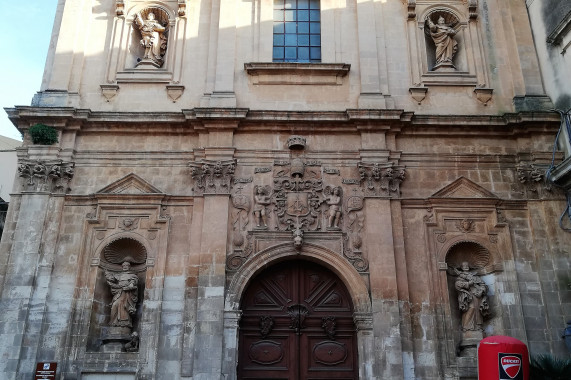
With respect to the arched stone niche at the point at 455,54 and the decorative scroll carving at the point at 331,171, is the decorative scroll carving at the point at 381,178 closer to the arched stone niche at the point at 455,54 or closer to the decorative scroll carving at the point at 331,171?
the decorative scroll carving at the point at 331,171

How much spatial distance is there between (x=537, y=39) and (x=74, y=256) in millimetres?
11305

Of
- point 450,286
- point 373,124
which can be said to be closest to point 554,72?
point 373,124

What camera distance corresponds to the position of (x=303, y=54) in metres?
13.5

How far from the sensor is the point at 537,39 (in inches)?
508

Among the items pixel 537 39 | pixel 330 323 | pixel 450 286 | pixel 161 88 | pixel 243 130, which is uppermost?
pixel 537 39

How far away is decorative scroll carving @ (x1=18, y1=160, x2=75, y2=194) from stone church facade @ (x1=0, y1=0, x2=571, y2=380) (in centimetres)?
4

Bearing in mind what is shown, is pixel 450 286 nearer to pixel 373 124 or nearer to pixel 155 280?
pixel 373 124

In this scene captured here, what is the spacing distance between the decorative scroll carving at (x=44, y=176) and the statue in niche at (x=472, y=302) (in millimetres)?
8401

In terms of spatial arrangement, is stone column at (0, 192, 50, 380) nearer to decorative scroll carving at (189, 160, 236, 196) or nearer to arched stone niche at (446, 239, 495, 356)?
decorative scroll carving at (189, 160, 236, 196)

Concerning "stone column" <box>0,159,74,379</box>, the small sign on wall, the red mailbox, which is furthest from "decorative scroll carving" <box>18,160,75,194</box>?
the red mailbox

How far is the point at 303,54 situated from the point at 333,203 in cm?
408

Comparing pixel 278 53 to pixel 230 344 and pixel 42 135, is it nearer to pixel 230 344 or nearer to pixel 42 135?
pixel 42 135

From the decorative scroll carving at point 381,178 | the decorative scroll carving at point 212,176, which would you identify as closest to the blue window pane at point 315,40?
the decorative scroll carving at point 381,178

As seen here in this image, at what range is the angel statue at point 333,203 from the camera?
11430mm
